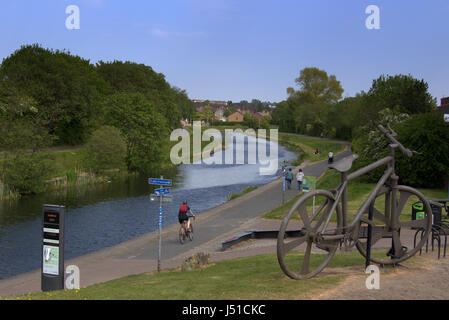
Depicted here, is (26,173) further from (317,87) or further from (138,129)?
(317,87)

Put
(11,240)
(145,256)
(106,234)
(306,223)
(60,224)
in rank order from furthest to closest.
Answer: (106,234) → (11,240) → (145,256) → (60,224) → (306,223)

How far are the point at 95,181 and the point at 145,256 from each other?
97.6 feet

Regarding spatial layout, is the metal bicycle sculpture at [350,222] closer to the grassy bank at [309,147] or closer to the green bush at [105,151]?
the green bush at [105,151]

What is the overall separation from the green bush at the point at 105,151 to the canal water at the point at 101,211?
248 cm

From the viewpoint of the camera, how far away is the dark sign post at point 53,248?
11930 millimetres

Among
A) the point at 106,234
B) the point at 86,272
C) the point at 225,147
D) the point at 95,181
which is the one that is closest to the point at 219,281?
the point at 86,272

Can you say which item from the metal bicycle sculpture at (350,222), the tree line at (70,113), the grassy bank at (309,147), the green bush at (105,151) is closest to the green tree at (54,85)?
the tree line at (70,113)

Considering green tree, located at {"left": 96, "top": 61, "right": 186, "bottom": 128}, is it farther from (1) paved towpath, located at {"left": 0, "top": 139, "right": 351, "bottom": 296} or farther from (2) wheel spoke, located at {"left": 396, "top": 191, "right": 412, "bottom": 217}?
(2) wheel spoke, located at {"left": 396, "top": 191, "right": 412, "bottom": 217}

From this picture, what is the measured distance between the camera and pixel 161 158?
193 feet

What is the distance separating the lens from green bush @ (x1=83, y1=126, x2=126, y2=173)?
50094mm

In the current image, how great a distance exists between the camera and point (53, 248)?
12039 mm

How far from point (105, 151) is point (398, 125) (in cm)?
2870

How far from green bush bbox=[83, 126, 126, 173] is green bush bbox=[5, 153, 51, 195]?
8950 millimetres
